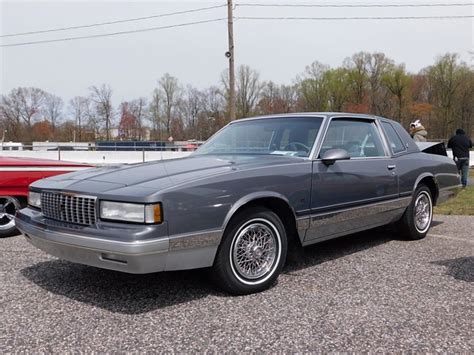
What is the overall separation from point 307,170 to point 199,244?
129 centimetres

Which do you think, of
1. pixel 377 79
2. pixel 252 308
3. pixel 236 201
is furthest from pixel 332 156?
pixel 377 79

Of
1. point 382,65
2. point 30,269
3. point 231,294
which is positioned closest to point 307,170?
point 231,294

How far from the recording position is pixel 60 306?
10.9 feet

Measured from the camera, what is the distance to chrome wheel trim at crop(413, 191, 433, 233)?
5.58 meters

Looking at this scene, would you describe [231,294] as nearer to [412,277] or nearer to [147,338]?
[147,338]

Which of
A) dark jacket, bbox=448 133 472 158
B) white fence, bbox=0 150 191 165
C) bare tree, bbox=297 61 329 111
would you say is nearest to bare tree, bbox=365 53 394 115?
bare tree, bbox=297 61 329 111

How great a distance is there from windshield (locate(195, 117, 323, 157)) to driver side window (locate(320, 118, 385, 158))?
17 centimetres

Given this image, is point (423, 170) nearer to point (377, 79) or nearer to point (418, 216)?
point (418, 216)

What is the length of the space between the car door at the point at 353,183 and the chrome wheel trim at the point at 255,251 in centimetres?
44

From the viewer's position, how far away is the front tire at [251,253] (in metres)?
3.44

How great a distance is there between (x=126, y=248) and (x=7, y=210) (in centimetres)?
345

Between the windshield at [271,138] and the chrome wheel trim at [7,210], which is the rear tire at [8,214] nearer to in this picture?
the chrome wheel trim at [7,210]

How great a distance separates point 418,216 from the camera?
18.6 ft

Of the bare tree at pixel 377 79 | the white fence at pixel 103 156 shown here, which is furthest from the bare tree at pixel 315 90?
the white fence at pixel 103 156
